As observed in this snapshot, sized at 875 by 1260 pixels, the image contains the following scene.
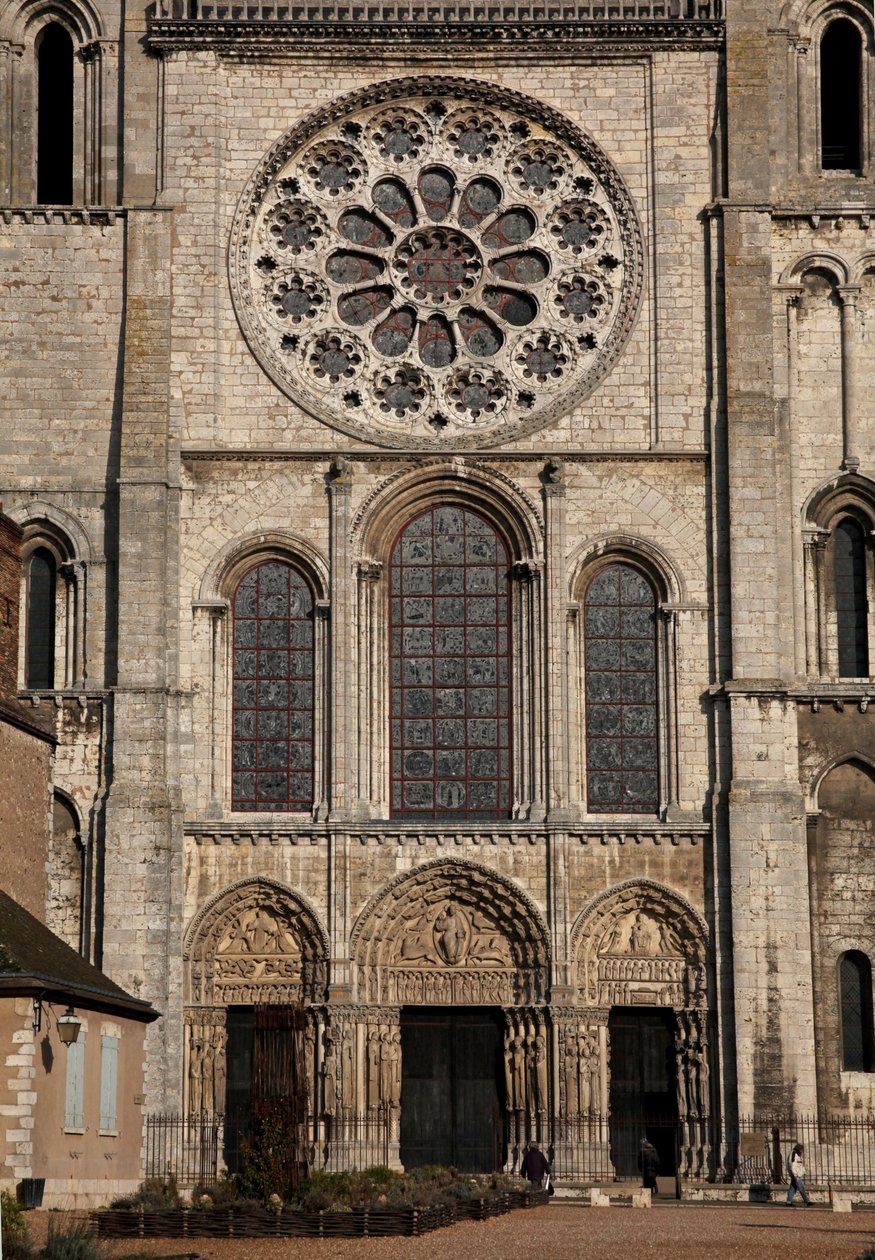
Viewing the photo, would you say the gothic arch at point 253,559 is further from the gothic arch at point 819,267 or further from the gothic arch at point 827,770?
the gothic arch at point 819,267

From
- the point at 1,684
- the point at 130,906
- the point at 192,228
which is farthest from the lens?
the point at 192,228

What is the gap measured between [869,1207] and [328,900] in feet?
25.9

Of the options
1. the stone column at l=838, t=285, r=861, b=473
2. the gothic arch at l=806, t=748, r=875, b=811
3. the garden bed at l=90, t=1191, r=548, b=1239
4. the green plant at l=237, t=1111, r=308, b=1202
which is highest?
the stone column at l=838, t=285, r=861, b=473

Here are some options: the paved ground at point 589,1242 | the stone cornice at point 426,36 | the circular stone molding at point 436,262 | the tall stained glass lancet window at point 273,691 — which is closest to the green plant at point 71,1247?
the paved ground at point 589,1242

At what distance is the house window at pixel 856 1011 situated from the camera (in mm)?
32469

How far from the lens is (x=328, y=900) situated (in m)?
32.7

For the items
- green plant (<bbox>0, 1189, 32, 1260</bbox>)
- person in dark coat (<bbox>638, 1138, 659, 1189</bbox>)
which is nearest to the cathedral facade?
person in dark coat (<bbox>638, 1138, 659, 1189</bbox>)

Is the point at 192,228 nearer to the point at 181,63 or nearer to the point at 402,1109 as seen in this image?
the point at 181,63

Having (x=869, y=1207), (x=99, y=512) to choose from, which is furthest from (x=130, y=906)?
(x=869, y=1207)

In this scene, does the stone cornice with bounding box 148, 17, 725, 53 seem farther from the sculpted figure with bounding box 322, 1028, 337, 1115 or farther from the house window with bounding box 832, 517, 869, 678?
the sculpted figure with bounding box 322, 1028, 337, 1115

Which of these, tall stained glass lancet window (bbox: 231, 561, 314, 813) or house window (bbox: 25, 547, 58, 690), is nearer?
tall stained glass lancet window (bbox: 231, 561, 314, 813)

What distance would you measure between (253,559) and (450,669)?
3.06 m

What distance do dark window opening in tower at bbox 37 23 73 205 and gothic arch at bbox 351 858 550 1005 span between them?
11.1m

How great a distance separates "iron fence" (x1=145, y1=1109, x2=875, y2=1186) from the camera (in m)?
31.3
